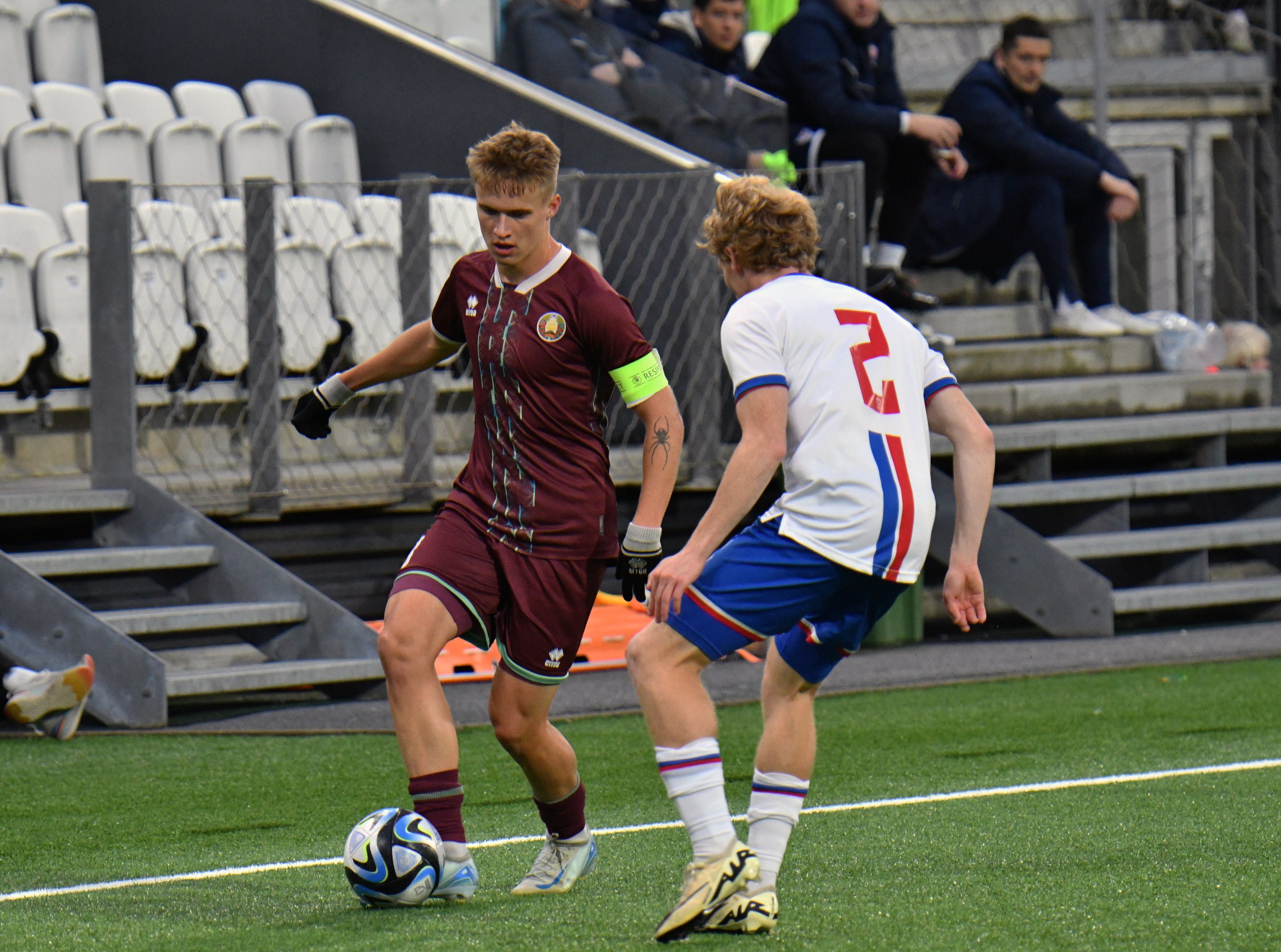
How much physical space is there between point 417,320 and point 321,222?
111 cm

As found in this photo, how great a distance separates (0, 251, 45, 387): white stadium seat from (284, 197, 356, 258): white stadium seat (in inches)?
53.4

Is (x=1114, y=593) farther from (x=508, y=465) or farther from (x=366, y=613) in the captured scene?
(x=508, y=465)

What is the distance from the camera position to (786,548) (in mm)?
4211

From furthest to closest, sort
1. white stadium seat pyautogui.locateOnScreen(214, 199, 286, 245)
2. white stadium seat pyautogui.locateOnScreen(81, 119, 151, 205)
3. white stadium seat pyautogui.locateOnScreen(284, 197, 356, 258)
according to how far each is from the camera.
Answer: white stadium seat pyautogui.locateOnScreen(81, 119, 151, 205), white stadium seat pyautogui.locateOnScreen(284, 197, 356, 258), white stadium seat pyautogui.locateOnScreen(214, 199, 286, 245)

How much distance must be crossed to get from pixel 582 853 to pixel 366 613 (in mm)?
4768

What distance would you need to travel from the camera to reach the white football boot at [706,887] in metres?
3.94

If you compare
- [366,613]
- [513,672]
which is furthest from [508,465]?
[366,613]

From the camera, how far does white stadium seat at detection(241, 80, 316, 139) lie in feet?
37.3

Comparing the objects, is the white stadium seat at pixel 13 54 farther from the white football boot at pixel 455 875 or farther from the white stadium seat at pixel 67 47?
the white football boot at pixel 455 875

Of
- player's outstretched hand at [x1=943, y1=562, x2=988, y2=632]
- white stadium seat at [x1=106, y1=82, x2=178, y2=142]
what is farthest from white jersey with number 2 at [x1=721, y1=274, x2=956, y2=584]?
white stadium seat at [x1=106, y1=82, x2=178, y2=142]

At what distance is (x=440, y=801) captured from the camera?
4.61m

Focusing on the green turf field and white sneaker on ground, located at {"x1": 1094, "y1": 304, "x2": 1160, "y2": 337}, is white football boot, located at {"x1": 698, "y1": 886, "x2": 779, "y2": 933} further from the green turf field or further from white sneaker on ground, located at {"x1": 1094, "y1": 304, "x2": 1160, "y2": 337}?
white sneaker on ground, located at {"x1": 1094, "y1": 304, "x2": 1160, "y2": 337}

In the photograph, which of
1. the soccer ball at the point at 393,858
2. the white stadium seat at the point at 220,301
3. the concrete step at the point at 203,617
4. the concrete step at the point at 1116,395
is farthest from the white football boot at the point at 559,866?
the concrete step at the point at 1116,395

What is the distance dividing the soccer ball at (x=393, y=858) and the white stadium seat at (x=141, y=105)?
24.0 ft
